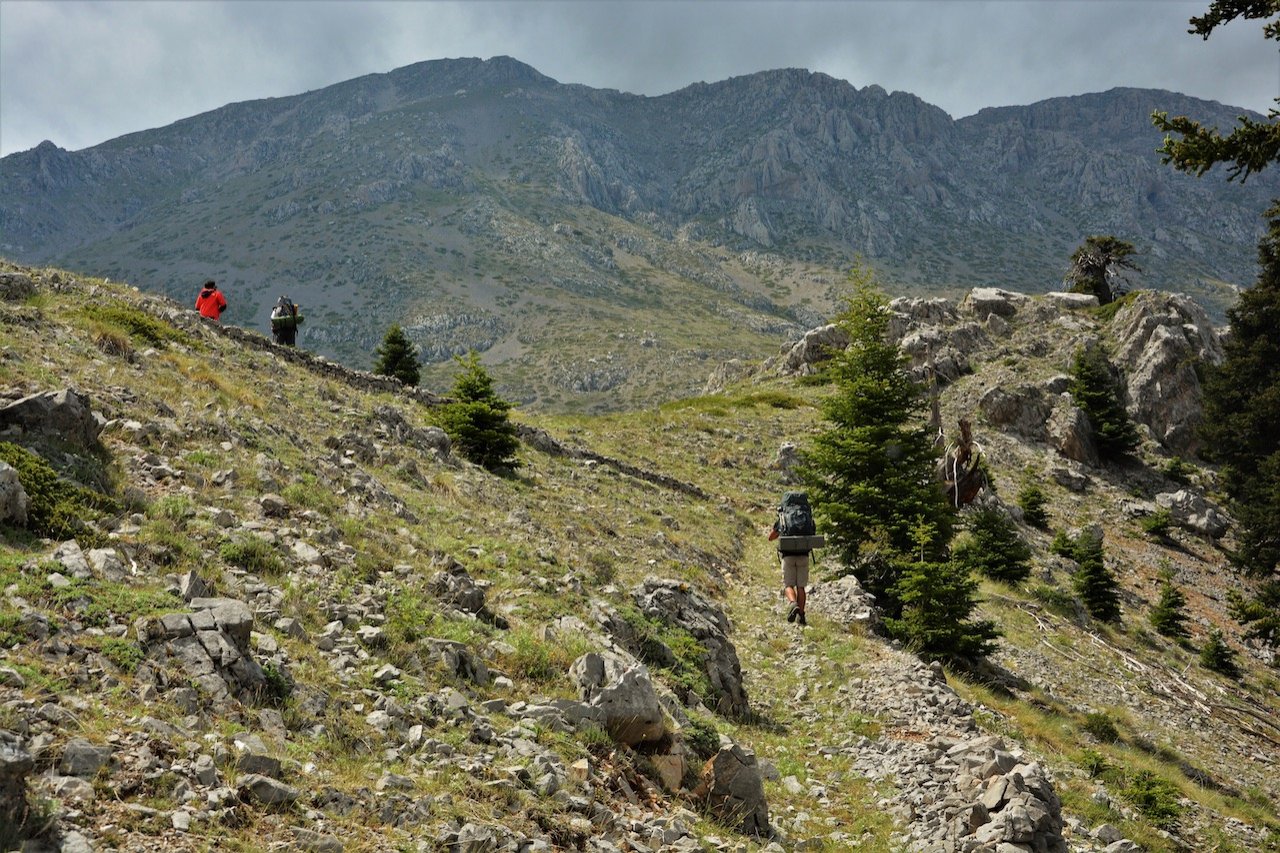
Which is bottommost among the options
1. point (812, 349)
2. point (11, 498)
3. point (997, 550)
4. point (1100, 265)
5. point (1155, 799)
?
point (1155, 799)

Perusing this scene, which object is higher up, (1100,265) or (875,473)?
(1100,265)

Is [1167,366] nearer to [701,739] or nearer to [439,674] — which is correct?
[701,739]

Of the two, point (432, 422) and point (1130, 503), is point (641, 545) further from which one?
point (1130, 503)

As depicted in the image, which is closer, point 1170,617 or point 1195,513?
point 1170,617

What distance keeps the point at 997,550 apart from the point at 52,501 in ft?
95.8

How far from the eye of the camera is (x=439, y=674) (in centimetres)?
790

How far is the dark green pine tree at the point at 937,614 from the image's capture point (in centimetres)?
1616

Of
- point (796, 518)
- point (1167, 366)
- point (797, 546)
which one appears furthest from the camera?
point (1167, 366)

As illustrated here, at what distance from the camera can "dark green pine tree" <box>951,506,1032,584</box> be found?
88.8ft

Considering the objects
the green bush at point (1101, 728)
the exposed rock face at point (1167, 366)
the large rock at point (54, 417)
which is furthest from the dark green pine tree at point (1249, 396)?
the large rock at point (54, 417)

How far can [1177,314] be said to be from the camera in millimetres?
54906

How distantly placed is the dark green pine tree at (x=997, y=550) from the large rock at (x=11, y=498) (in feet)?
88.0

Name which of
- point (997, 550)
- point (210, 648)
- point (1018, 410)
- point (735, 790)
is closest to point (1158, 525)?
point (1018, 410)

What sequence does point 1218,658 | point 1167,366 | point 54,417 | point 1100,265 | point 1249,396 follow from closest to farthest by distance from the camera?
point 54,417, point 1218,658, point 1249,396, point 1167,366, point 1100,265
